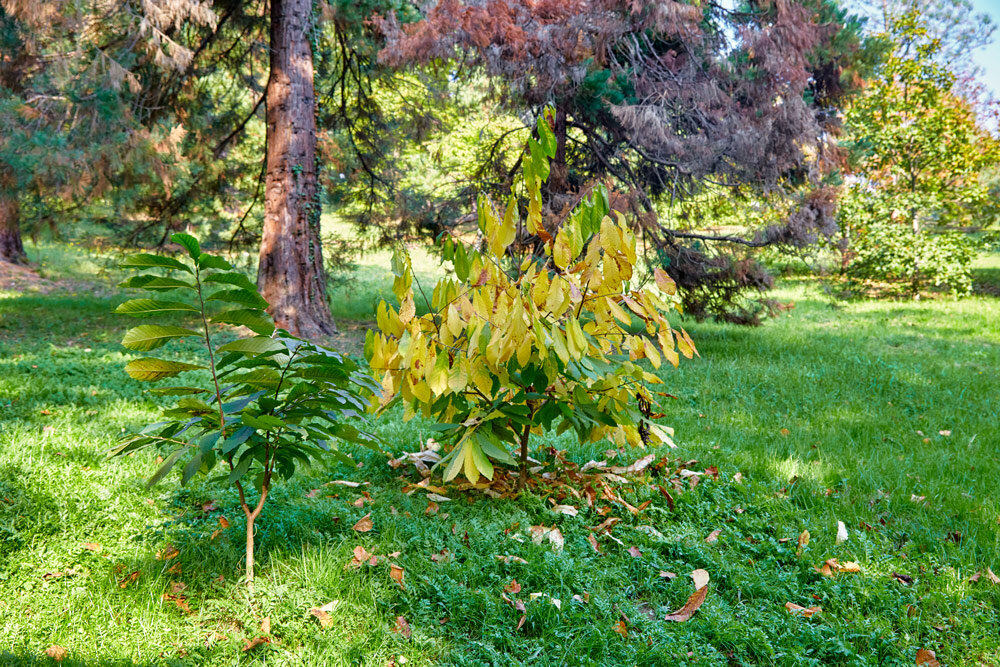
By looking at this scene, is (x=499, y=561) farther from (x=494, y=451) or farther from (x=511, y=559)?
(x=494, y=451)

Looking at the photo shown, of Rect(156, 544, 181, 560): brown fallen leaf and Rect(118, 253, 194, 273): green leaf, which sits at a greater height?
Rect(118, 253, 194, 273): green leaf

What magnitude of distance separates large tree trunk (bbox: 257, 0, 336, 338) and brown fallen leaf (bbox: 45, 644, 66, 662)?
5525mm

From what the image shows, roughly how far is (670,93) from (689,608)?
6079 mm

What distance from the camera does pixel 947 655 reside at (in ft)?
7.00

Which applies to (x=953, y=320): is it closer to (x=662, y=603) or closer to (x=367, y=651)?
(x=662, y=603)

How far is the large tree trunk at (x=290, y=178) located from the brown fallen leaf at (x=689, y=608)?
5.83 meters

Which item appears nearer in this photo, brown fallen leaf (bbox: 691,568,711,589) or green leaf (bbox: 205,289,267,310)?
green leaf (bbox: 205,289,267,310)

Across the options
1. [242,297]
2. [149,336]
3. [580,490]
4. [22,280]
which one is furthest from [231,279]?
[22,280]

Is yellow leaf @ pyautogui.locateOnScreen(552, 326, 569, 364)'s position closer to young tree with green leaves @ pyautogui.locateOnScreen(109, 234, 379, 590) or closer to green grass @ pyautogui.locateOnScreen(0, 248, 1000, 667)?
young tree with green leaves @ pyautogui.locateOnScreen(109, 234, 379, 590)

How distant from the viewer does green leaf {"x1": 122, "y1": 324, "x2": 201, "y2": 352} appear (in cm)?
180

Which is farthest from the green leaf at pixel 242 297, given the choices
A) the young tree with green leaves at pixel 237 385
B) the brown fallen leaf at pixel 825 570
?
the brown fallen leaf at pixel 825 570

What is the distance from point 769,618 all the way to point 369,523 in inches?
62.0

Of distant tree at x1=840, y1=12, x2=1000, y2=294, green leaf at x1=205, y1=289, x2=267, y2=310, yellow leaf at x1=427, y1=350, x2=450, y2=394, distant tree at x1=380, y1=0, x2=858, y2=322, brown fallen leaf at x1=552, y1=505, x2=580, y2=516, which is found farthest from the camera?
distant tree at x1=840, y1=12, x2=1000, y2=294

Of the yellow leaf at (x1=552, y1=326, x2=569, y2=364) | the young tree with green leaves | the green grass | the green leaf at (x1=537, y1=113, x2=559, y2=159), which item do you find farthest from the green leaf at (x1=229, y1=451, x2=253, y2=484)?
the green leaf at (x1=537, y1=113, x2=559, y2=159)
